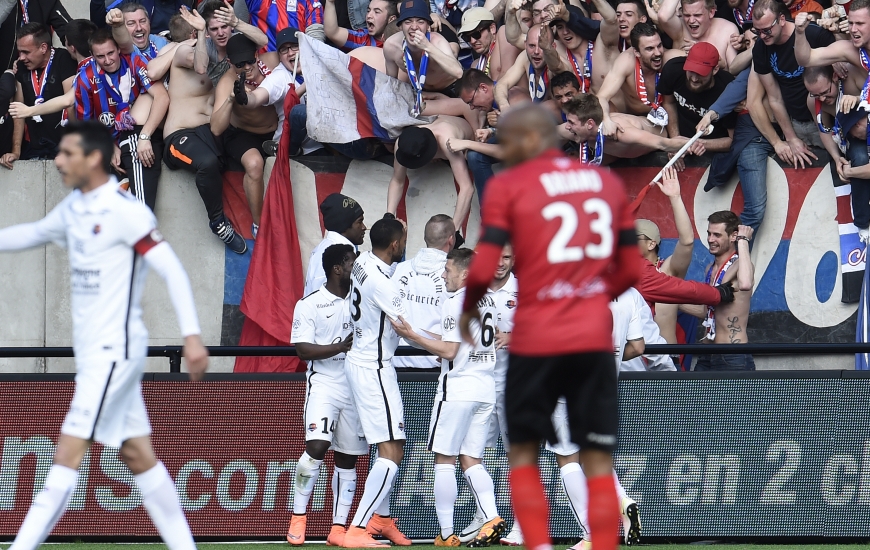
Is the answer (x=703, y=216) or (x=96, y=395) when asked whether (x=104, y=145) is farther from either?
(x=703, y=216)

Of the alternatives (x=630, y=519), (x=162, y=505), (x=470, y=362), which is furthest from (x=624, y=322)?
(x=162, y=505)

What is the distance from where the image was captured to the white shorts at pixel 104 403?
18.9 feet

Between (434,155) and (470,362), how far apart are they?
3.04 meters

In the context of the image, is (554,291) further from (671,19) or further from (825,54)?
(671,19)

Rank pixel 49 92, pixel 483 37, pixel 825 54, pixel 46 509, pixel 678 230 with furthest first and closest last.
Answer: pixel 49 92 < pixel 483 37 < pixel 678 230 < pixel 825 54 < pixel 46 509

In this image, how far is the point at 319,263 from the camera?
10.0 meters

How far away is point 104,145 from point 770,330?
6776 millimetres

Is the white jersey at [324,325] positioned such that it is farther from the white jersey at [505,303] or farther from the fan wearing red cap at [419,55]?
the fan wearing red cap at [419,55]

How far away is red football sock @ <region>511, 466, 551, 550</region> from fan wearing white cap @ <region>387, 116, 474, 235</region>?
568 centimetres

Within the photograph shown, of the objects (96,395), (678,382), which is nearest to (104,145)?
(96,395)

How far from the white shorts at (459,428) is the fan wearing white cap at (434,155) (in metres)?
2.76

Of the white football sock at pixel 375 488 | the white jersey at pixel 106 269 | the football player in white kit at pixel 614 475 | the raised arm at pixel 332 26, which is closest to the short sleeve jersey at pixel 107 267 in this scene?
the white jersey at pixel 106 269

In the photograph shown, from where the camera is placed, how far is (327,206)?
965 centimetres

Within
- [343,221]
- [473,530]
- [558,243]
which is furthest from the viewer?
[343,221]
